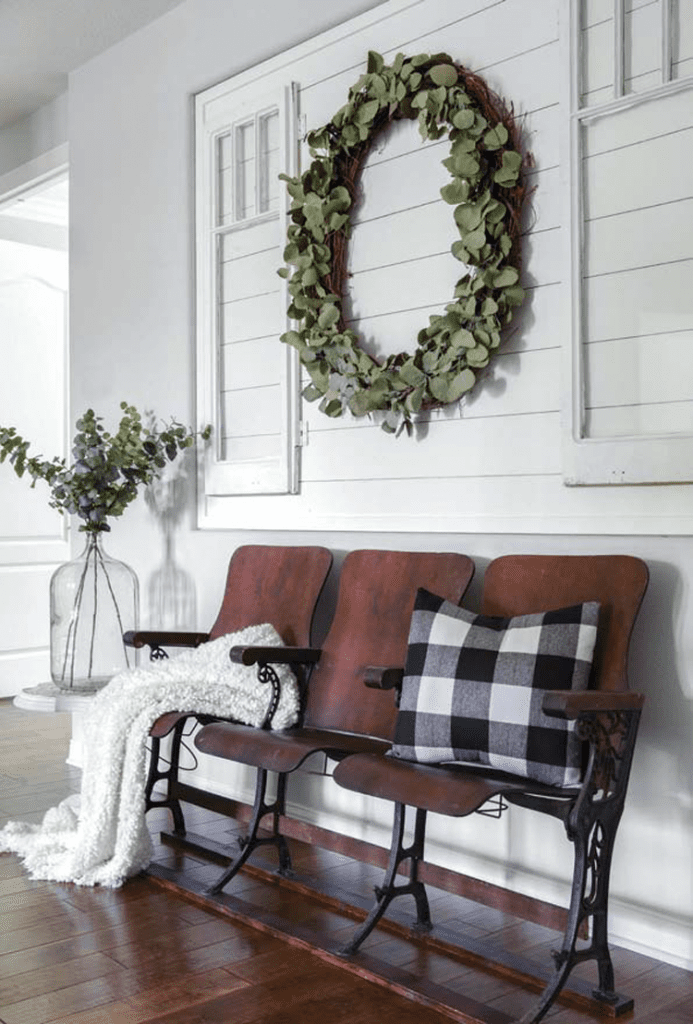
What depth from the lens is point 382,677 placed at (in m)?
2.69

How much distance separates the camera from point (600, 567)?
8.70 feet

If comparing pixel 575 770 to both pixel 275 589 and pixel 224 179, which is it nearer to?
pixel 275 589

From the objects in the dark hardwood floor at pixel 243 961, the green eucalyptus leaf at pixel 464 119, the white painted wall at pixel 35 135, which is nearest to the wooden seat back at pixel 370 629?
the dark hardwood floor at pixel 243 961

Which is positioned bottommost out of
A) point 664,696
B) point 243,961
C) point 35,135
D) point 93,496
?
point 243,961

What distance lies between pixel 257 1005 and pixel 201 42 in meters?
3.28

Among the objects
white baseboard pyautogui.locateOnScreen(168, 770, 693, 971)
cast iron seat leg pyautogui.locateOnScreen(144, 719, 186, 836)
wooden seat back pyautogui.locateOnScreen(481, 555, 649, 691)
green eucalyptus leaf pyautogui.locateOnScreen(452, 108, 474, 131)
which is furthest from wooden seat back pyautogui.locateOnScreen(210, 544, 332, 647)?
green eucalyptus leaf pyautogui.locateOnScreen(452, 108, 474, 131)

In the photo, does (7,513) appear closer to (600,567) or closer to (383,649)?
(383,649)

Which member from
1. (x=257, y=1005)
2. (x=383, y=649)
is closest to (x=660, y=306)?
(x=383, y=649)

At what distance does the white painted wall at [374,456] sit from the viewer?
2.65m

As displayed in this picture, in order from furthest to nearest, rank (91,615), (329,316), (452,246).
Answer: (91,615) < (329,316) < (452,246)

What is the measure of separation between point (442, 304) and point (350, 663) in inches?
41.9

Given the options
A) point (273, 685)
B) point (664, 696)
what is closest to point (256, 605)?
point (273, 685)

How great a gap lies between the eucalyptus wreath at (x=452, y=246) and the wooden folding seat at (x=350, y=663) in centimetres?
46

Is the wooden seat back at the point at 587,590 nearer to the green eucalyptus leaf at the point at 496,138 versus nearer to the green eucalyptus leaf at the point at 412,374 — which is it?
the green eucalyptus leaf at the point at 412,374
